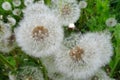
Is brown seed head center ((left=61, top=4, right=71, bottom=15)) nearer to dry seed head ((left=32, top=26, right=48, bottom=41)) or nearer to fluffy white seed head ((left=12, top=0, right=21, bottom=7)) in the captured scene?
dry seed head ((left=32, top=26, right=48, bottom=41))

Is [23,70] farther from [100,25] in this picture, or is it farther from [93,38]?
[100,25]

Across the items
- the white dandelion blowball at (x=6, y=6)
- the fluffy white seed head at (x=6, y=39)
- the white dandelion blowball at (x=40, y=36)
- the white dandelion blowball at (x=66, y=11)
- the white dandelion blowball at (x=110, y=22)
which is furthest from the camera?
the white dandelion blowball at (x=6, y=6)

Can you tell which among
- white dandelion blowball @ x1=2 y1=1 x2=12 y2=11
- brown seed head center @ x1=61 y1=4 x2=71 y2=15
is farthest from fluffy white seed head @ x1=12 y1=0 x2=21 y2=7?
brown seed head center @ x1=61 y1=4 x2=71 y2=15

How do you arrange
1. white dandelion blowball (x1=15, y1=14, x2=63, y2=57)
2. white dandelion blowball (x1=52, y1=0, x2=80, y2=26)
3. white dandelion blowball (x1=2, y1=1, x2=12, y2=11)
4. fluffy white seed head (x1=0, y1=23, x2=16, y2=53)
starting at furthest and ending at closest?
white dandelion blowball (x1=2, y1=1, x2=12, y2=11) → white dandelion blowball (x1=52, y1=0, x2=80, y2=26) → fluffy white seed head (x1=0, y1=23, x2=16, y2=53) → white dandelion blowball (x1=15, y1=14, x2=63, y2=57)

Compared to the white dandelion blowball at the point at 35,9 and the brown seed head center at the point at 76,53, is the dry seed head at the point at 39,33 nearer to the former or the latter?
the brown seed head center at the point at 76,53

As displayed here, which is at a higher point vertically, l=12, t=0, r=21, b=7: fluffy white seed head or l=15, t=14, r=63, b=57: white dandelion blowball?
l=15, t=14, r=63, b=57: white dandelion blowball

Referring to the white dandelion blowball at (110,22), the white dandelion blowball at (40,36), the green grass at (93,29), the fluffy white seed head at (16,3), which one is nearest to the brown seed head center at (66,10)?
the green grass at (93,29)
